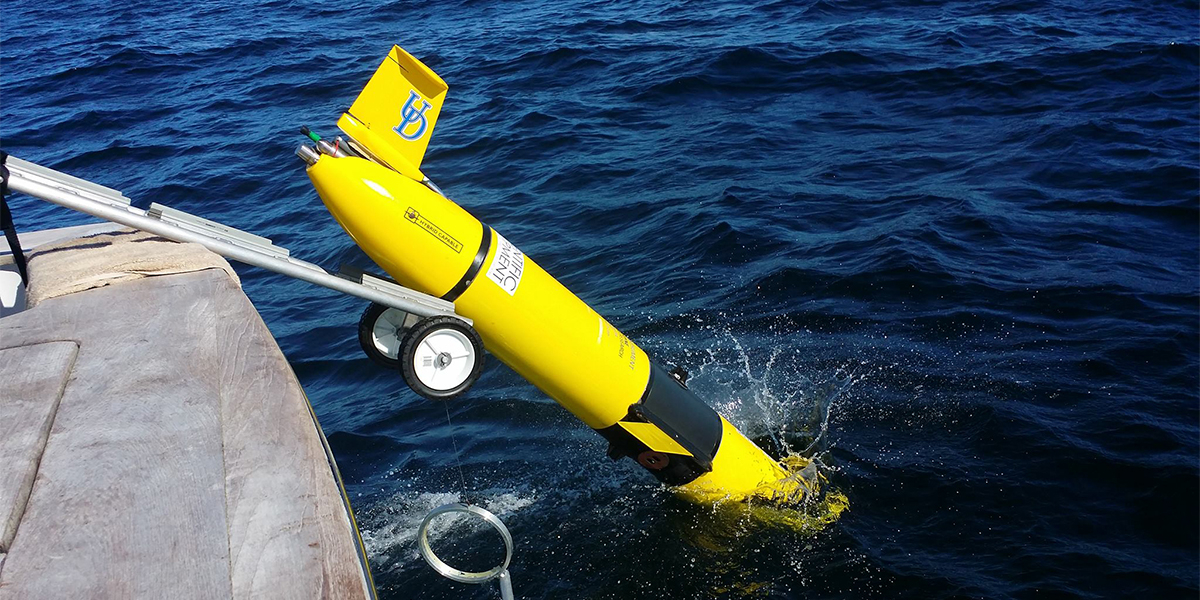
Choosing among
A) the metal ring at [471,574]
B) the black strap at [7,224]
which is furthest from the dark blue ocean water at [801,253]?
the black strap at [7,224]

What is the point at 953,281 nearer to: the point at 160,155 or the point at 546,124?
the point at 546,124

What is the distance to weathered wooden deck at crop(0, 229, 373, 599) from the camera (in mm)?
1834

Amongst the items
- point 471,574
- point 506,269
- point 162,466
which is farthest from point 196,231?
point 471,574

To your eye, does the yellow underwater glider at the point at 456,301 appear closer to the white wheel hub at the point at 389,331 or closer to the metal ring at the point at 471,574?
the white wheel hub at the point at 389,331

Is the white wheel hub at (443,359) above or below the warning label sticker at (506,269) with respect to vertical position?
below

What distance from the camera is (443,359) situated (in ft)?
13.4

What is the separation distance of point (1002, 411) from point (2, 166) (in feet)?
17.9

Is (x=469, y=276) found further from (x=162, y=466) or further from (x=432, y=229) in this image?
(x=162, y=466)

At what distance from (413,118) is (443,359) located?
120 centimetres

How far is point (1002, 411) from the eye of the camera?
5.75 meters

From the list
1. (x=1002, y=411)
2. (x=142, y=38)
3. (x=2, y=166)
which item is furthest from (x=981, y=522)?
(x=142, y=38)

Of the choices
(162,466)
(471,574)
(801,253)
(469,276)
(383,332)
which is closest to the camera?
(162,466)

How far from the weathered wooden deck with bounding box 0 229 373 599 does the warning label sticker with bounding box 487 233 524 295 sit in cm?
144

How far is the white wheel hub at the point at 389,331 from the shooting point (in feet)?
13.9
